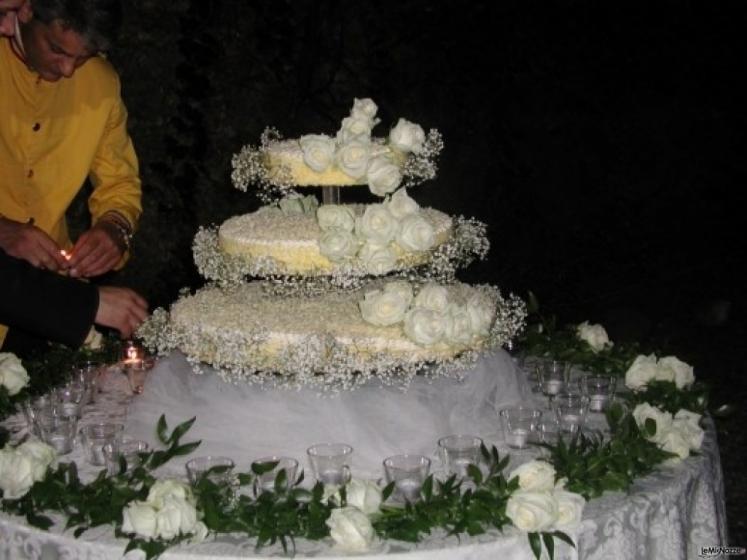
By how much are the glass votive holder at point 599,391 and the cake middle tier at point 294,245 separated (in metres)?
0.67

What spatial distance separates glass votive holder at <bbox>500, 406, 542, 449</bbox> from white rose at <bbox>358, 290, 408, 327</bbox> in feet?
1.39

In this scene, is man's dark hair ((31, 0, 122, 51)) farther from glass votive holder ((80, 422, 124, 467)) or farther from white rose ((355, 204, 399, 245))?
glass votive holder ((80, 422, 124, 467))

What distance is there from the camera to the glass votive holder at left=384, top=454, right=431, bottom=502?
2365 millimetres

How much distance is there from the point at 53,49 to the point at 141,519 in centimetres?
184

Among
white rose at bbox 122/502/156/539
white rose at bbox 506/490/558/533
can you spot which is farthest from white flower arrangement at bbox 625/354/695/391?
white rose at bbox 122/502/156/539

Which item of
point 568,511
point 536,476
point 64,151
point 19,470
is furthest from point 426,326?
point 64,151

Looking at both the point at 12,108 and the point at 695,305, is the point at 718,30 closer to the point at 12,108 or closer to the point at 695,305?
the point at 695,305

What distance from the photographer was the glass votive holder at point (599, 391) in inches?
122

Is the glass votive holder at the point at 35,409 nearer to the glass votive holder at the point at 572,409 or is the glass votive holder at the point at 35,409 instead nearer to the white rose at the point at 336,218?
the white rose at the point at 336,218

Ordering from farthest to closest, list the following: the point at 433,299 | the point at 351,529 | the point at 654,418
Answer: the point at 654,418 < the point at 433,299 < the point at 351,529

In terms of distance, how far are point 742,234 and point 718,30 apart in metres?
1.86

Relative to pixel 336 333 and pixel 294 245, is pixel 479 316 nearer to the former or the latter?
pixel 336 333

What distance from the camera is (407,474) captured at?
7.77 ft

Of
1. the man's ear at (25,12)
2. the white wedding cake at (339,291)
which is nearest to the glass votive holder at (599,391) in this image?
the white wedding cake at (339,291)
